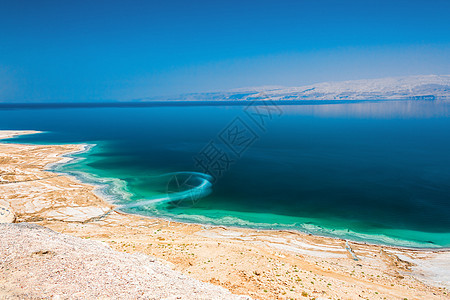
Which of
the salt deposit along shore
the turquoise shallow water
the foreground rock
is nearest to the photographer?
the foreground rock

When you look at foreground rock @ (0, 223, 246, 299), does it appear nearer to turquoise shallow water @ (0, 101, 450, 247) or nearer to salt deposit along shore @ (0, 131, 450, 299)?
salt deposit along shore @ (0, 131, 450, 299)

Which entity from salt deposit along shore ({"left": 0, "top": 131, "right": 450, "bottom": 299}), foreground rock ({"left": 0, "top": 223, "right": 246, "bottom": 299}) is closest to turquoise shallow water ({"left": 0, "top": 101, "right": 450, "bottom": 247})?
salt deposit along shore ({"left": 0, "top": 131, "right": 450, "bottom": 299})

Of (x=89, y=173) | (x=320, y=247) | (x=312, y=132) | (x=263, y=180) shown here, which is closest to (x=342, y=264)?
(x=320, y=247)

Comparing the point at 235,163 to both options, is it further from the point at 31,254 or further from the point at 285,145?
the point at 31,254

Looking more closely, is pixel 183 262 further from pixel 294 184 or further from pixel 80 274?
pixel 294 184

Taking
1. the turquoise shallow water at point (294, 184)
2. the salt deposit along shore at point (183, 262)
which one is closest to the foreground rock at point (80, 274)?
the salt deposit along shore at point (183, 262)

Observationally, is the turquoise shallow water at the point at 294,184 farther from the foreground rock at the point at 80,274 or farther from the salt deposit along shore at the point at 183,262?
the foreground rock at the point at 80,274
